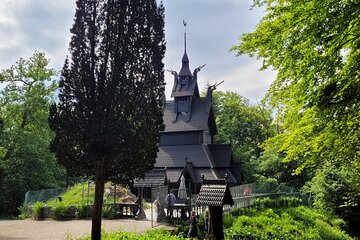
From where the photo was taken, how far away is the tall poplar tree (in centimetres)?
1014

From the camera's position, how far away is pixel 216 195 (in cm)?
950

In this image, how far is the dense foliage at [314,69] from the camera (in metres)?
4.96

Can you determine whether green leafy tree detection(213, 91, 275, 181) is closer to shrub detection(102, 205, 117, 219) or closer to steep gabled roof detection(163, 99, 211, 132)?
steep gabled roof detection(163, 99, 211, 132)

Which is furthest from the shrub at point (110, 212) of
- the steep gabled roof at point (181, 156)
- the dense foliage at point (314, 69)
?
the dense foliage at point (314, 69)

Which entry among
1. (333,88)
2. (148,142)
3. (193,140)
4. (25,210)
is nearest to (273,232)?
(148,142)

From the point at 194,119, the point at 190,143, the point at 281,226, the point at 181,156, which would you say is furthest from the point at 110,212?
the point at 194,119

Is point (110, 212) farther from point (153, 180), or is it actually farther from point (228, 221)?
point (228, 221)

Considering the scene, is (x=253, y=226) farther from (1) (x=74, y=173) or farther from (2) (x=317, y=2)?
(2) (x=317, y=2)

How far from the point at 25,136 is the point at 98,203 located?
87.3ft

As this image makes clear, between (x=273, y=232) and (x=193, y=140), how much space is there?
64.7ft

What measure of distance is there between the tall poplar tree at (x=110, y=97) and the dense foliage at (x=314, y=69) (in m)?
4.80

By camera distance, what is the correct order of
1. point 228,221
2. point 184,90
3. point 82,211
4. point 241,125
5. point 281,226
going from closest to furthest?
point 228,221, point 281,226, point 82,211, point 184,90, point 241,125

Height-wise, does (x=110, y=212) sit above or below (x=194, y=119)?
below

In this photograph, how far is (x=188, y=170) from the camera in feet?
97.0
